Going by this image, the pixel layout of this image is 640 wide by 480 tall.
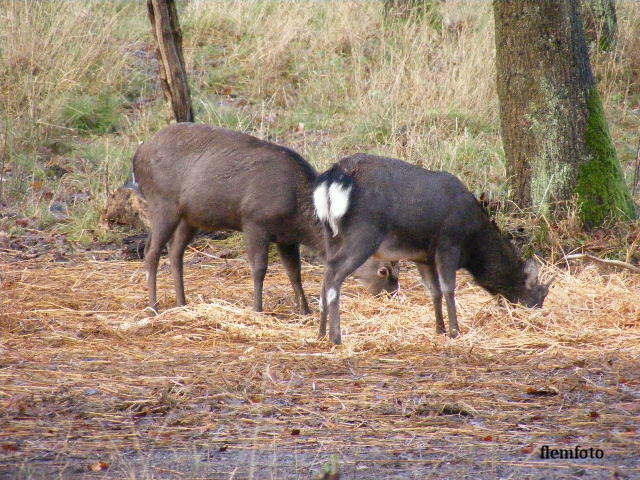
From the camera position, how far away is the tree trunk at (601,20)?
12891 millimetres

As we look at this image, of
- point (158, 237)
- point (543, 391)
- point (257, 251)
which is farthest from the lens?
point (158, 237)

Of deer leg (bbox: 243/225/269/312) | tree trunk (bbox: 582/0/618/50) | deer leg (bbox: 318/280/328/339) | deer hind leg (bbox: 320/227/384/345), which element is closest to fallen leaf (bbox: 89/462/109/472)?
deer hind leg (bbox: 320/227/384/345)

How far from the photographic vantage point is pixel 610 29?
12.9 meters

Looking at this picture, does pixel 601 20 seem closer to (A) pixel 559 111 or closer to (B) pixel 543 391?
(A) pixel 559 111

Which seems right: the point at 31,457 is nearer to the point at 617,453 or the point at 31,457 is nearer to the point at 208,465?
the point at 208,465

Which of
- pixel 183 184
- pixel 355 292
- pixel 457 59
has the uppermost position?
pixel 457 59

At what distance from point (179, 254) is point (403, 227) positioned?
205cm

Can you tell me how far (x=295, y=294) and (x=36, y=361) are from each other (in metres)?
2.32

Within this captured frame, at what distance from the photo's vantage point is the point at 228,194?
7.24 metres

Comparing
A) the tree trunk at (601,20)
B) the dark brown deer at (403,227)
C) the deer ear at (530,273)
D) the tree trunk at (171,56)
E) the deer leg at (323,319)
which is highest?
the tree trunk at (601,20)

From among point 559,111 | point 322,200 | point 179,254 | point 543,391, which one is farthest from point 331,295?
point 559,111

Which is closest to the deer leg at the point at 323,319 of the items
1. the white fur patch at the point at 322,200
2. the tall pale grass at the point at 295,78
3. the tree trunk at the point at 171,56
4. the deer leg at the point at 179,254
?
the white fur patch at the point at 322,200

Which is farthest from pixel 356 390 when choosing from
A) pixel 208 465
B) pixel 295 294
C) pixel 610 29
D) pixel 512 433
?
pixel 610 29

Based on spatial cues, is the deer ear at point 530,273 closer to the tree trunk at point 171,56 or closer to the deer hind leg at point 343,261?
the deer hind leg at point 343,261
